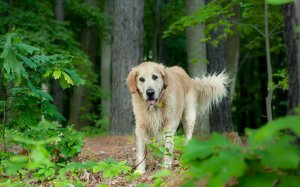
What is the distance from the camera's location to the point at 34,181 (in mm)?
5180

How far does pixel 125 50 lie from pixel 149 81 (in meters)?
4.94

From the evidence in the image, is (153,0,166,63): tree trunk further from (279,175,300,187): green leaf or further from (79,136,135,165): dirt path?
(279,175,300,187): green leaf

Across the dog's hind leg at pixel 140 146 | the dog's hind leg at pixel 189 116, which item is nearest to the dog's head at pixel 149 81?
the dog's hind leg at pixel 140 146

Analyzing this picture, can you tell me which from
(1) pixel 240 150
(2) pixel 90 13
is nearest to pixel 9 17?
(2) pixel 90 13

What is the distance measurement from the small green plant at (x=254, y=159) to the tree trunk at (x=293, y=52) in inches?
24.1

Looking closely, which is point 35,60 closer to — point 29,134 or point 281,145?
point 29,134

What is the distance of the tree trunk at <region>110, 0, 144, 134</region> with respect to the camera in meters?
11.6

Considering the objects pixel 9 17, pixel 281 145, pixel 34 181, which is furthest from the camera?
pixel 9 17

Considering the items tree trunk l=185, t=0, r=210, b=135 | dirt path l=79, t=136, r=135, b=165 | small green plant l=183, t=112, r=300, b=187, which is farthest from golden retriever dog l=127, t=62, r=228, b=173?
tree trunk l=185, t=0, r=210, b=135

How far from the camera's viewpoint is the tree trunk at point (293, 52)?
3111 millimetres

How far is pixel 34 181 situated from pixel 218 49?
26.3ft

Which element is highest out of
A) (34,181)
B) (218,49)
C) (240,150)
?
(218,49)

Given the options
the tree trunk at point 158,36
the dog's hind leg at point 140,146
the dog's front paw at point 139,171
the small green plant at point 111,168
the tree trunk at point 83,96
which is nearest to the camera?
the small green plant at point 111,168

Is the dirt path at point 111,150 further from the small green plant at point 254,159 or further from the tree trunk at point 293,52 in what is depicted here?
the small green plant at point 254,159
